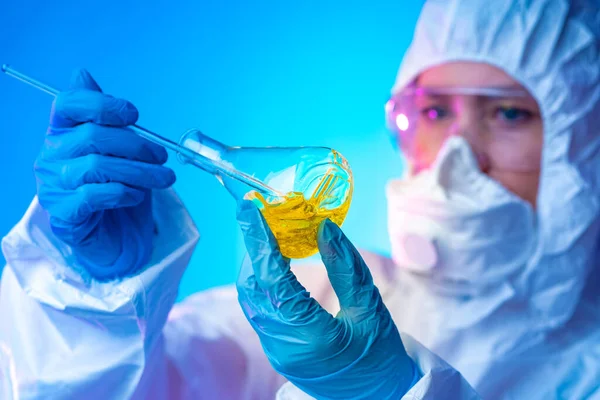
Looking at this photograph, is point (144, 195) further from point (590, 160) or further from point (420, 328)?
point (590, 160)

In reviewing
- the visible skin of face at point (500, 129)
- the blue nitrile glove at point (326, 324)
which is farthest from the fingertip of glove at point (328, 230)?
the visible skin of face at point (500, 129)

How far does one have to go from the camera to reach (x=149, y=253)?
5.06ft

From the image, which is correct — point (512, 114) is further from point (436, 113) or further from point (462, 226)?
point (462, 226)

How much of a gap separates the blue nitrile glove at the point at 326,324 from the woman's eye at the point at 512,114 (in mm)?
966

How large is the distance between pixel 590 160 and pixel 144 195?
1397 millimetres

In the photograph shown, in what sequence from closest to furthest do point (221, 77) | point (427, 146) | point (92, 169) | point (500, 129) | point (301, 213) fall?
point (301, 213) < point (92, 169) < point (500, 129) < point (427, 146) < point (221, 77)

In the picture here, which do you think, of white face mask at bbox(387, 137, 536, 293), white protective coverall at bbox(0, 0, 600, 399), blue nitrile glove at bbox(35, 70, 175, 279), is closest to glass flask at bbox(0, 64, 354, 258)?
blue nitrile glove at bbox(35, 70, 175, 279)

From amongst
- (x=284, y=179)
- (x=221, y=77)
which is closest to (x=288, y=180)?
(x=284, y=179)

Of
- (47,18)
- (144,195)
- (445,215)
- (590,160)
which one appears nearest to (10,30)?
(47,18)

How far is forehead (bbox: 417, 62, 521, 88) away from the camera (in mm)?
2014

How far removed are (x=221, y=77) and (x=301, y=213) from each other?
1.72 m

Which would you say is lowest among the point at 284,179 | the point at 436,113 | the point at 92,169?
the point at 92,169

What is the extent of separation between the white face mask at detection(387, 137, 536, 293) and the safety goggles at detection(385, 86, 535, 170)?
0.35 feet

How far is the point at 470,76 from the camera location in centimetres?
205
